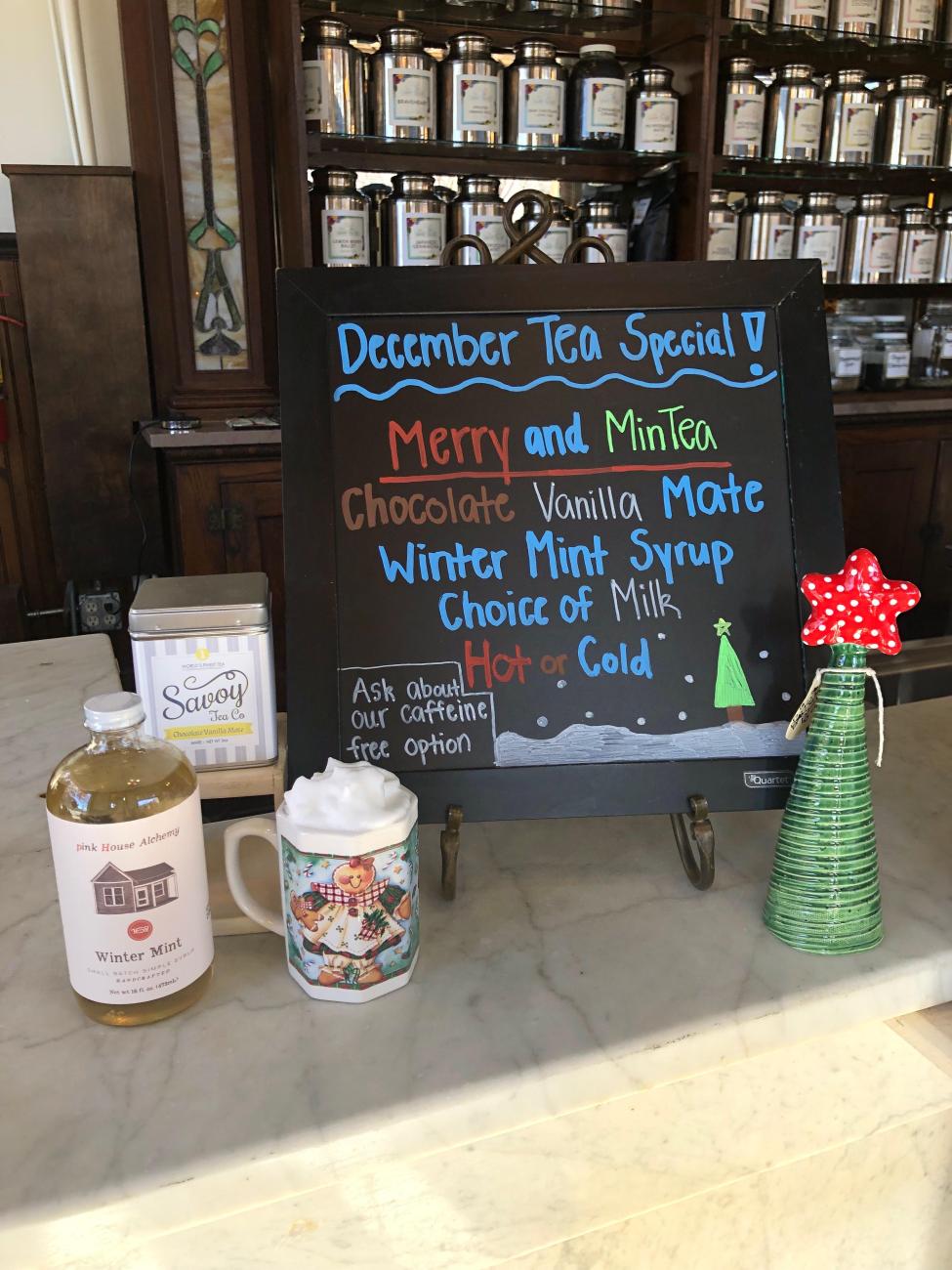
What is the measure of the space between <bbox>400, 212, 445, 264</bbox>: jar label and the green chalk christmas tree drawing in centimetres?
193

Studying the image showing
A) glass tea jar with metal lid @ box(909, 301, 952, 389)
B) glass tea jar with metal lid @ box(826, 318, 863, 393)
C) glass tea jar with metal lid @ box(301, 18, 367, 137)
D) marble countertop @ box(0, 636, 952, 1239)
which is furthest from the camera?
glass tea jar with metal lid @ box(909, 301, 952, 389)

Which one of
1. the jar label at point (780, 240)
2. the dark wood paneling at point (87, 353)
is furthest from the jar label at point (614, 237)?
the dark wood paneling at point (87, 353)

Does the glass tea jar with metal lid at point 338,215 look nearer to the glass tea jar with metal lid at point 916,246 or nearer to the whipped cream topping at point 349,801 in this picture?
the glass tea jar with metal lid at point 916,246

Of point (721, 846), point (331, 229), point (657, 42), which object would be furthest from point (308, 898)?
point (657, 42)

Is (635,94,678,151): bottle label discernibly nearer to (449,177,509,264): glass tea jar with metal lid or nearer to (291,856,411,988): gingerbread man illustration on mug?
(449,177,509,264): glass tea jar with metal lid

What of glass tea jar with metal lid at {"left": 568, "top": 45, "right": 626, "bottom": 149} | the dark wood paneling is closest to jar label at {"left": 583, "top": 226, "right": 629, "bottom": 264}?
glass tea jar with metal lid at {"left": 568, "top": 45, "right": 626, "bottom": 149}

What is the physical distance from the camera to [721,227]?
2.69 m

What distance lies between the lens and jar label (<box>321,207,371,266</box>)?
2367 mm

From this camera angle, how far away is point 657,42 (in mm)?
2623

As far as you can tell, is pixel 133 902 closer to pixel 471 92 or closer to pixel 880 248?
pixel 471 92

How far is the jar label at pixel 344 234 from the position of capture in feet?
7.77

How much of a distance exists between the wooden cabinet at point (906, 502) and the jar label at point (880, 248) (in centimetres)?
46

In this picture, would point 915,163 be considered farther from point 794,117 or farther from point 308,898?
point 308,898

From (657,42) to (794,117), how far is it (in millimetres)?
415
